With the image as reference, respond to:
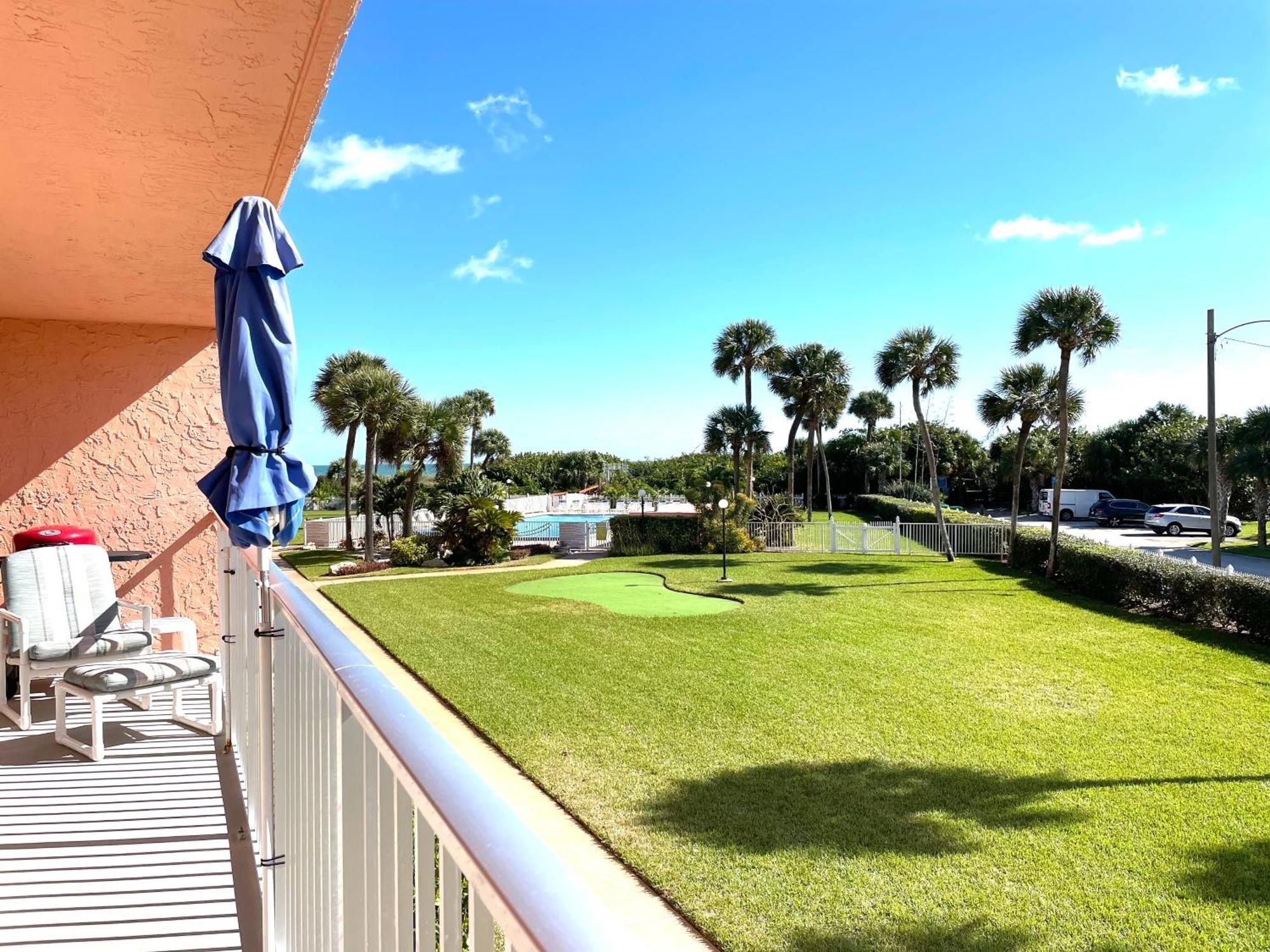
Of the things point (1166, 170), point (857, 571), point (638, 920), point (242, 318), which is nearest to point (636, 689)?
point (638, 920)

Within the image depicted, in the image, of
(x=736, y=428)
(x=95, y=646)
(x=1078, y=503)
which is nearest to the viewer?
(x=95, y=646)

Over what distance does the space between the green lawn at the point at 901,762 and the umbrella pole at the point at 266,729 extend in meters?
2.45

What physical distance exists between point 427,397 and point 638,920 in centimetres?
2235

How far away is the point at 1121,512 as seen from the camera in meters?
34.3

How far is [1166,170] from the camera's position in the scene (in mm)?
18844

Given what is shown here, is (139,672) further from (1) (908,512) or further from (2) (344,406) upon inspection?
(1) (908,512)

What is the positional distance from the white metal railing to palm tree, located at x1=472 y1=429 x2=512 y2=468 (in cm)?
4744

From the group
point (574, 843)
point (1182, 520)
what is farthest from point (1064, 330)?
point (1182, 520)

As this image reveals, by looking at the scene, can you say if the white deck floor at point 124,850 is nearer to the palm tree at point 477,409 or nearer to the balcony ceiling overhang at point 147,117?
the balcony ceiling overhang at point 147,117

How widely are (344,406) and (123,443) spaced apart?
656 inches

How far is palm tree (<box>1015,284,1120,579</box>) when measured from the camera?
15.7 meters

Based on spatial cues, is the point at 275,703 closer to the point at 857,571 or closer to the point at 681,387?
the point at 857,571

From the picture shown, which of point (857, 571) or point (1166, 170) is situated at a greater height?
point (1166, 170)

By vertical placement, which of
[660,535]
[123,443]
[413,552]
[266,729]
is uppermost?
[123,443]
